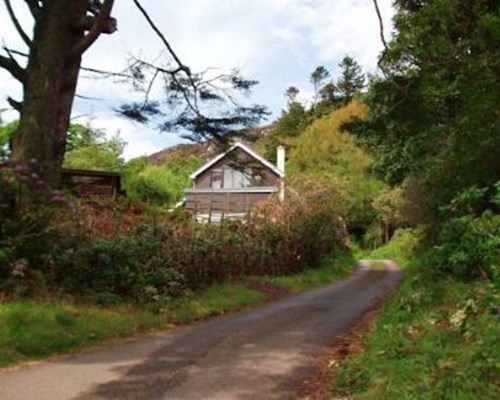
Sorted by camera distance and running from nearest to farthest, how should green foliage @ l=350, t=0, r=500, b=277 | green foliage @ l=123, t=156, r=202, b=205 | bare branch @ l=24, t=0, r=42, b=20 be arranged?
1. green foliage @ l=350, t=0, r=500, b=277
2. bare branch @ l=24, t=0, r=42, b=20
3. green foliage @ l=123, t=156, r=202, b=205

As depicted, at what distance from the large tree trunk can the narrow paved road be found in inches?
173

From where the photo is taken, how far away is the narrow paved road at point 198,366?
7.21 m

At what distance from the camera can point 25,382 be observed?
24.9 ft

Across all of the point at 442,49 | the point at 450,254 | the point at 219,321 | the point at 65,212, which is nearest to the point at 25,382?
the point at 65,212

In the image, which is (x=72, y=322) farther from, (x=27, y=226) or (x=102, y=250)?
(x=102, y=250)

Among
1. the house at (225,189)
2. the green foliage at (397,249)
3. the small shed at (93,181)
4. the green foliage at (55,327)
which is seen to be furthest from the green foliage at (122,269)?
the green foliage at (397,249)

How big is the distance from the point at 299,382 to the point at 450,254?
4610mm

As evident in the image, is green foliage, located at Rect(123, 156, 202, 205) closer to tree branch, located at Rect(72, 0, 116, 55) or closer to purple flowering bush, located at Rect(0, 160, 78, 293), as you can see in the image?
tree branch, located at Rect(72, 0, 116, 55)

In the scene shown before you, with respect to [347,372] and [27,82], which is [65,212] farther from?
[347,372]

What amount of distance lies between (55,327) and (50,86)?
514 centimetres

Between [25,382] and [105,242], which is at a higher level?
[105,242]

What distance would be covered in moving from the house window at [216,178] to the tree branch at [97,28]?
1419 inches

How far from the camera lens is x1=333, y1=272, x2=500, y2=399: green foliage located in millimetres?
5641

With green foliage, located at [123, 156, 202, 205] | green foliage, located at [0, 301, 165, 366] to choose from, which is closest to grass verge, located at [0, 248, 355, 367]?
green foliage, located at [0, 301, 165, 366]
